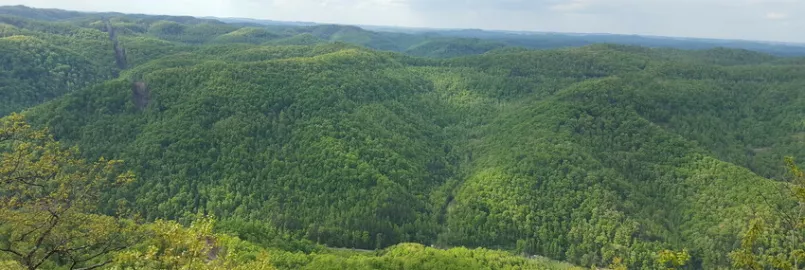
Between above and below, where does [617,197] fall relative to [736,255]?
below

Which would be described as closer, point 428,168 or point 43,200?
point 43,200

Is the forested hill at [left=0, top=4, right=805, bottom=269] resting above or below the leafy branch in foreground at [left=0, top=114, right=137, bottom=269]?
below

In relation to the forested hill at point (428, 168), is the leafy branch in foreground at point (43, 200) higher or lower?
higher

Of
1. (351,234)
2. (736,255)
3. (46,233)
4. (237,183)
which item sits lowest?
(351,234)

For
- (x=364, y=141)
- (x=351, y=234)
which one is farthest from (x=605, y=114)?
(x=351, y=234)

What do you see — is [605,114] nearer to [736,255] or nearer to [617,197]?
[617,197]

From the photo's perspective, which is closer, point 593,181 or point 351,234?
point 351,234

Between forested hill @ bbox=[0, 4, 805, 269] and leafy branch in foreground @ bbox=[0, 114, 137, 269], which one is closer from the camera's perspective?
leafy branch in foreground @ bbox=[0, 114, 137, 269]

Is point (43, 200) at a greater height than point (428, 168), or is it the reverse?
point (43, 200)

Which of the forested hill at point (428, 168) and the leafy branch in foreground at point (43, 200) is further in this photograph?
the forested hill at point (428, 168)

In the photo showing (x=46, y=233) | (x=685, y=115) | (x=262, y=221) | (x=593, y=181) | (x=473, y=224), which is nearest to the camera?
(x=46, y=233)

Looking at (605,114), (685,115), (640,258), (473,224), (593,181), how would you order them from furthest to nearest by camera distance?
(685,115) → (605,114) → (593,181) → (473,224) → (640,258)
